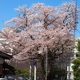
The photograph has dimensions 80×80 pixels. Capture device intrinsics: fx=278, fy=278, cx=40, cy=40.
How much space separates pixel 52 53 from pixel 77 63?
9.28m

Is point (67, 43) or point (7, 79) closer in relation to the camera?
point (7, 79)

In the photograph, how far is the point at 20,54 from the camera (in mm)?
38844

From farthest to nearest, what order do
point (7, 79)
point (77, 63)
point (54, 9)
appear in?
point (54, 9)
point (77, 63)
point (7, 79)

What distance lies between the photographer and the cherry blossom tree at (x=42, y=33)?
37719 mm

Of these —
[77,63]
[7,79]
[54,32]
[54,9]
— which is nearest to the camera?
[7,79]

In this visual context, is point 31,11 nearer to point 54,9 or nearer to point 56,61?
point 54,9

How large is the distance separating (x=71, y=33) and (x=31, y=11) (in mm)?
6654

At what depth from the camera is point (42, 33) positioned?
37750mm

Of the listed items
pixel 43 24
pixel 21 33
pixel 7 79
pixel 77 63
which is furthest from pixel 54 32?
pixel 7 79

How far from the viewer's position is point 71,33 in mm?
39719

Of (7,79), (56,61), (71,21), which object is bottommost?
(7,79)

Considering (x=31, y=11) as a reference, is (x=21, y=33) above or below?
below

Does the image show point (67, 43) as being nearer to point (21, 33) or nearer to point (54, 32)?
point (54, 32)

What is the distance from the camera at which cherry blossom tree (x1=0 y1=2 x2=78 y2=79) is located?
37719 mm
